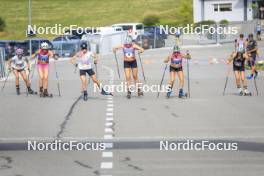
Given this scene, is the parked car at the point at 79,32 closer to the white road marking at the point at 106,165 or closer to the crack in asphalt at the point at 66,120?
the crack in asphalt at the point at 66,120

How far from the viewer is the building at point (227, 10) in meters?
78.6

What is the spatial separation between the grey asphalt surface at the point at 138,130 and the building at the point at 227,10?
5211 centimetres

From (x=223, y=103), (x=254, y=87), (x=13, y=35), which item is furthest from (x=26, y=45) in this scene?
(x=223, y=103)

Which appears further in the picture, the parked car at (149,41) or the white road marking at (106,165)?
the parked car at (149,41)

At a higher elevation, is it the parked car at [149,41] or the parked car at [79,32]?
the parked car at [79,32]

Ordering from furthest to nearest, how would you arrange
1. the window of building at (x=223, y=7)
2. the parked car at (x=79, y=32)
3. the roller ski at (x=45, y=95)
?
the window of building at (x=223, y=7) → the parked car at (x=79, y=32) → the roller ski at (x=45, y=95)

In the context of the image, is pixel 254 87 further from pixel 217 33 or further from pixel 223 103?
pixel 217 33

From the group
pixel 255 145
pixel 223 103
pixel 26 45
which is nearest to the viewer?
pixel 255 145

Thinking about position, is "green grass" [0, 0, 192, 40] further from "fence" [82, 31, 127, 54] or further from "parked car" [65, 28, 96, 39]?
"fence" [82, 31, 127, 54]

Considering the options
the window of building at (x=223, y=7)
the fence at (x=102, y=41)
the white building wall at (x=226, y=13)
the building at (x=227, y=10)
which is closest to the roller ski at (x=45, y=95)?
the fence at (x=102, y=41)

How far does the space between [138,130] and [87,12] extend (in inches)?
3040

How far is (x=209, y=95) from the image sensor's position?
23.5 meters

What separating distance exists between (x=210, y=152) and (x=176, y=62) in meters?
10.4

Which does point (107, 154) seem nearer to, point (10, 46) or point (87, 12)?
point (10, 46)
